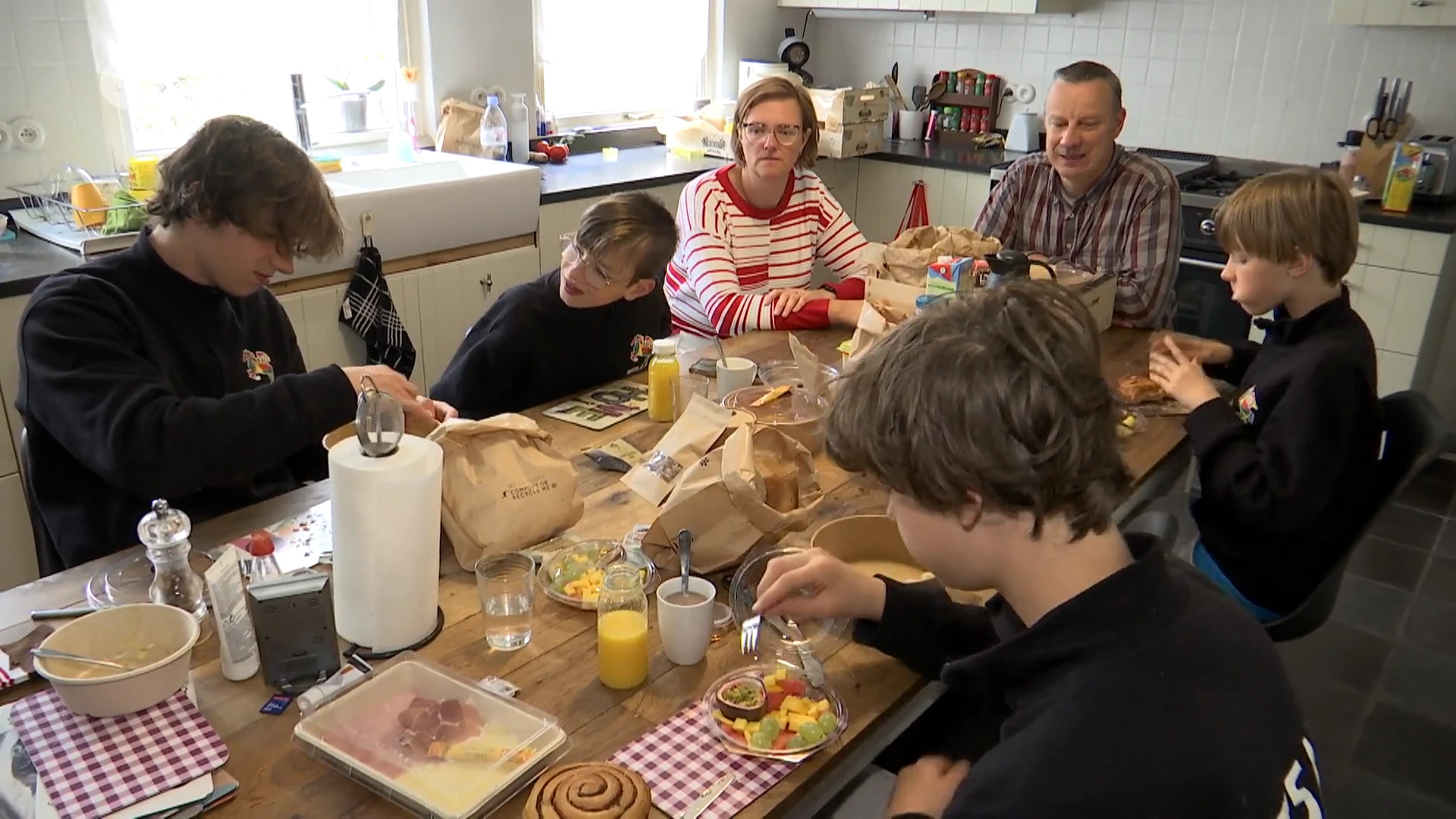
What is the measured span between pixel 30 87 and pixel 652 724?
9.01ft

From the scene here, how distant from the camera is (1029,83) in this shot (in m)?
4.67

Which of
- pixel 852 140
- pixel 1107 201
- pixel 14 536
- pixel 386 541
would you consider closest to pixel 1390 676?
pixel 1107 201

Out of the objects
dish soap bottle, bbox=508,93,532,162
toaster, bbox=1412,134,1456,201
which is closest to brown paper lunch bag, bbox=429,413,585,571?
dish soap bottle, bbox=508,93,532,162

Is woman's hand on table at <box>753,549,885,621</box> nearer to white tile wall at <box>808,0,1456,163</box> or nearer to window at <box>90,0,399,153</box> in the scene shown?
window at <box>90,0,399,153</box>

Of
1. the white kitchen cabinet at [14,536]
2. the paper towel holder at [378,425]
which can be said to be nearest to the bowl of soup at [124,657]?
the paper towel holder at [378,425]

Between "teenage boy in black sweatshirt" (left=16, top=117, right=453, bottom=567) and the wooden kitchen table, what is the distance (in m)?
0.12

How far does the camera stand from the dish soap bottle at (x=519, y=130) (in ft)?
12.7

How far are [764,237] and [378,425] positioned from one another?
177 centimetres

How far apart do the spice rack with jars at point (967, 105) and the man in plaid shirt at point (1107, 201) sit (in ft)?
6.63

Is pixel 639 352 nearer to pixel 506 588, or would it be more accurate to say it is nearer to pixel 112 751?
pixel 506 588

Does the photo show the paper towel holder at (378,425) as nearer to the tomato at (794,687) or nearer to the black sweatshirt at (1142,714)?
the tomato at (794,687)

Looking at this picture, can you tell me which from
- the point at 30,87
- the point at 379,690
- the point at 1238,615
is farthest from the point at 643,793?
the point at 30,87

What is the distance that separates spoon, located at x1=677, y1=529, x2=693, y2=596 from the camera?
1274 mm

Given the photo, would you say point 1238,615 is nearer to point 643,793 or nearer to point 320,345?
point 643,793
